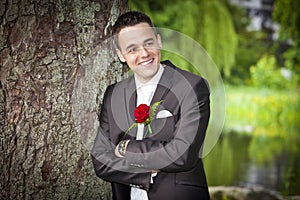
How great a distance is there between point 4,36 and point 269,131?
7.80 m

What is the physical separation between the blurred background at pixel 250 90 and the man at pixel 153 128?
161 centimetres

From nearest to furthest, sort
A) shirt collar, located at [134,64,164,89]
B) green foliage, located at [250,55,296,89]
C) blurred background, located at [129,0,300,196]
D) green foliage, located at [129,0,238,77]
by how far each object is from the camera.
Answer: shirt collar, located at [134,64,164,89] → blurred background, located at [129,0,300,196] → green foliage, located at [129,0,238,77] → green foliage, located at [250,55,296,89]

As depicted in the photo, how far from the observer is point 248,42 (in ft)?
51.8

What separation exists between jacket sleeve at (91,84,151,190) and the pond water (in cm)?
266

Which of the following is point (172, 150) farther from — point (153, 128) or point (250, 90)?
point (250, 90)

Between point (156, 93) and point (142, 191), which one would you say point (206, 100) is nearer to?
point (156, 93)

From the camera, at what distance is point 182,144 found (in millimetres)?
1441

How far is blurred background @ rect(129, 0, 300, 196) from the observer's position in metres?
4.96

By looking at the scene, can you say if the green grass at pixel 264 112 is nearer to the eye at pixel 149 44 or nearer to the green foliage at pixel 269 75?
the green foliage at pixel 269 75

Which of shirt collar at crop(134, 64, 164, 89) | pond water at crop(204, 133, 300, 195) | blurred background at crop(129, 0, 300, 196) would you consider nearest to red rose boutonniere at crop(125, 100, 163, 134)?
shirt collar at crop(134, 64, 164, 89)

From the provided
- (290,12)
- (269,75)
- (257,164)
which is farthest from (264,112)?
(257,164)

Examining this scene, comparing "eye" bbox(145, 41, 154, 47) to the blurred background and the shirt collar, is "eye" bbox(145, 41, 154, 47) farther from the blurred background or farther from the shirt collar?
the blurred background

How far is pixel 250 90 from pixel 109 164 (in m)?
11.8

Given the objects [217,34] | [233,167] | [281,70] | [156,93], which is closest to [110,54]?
[156,93]
